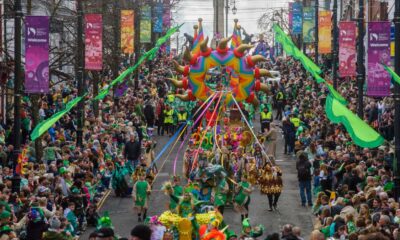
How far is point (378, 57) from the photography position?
90.1 ft

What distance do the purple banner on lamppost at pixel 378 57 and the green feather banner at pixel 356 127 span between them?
5.72m

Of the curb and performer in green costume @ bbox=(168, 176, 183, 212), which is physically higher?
performer in green costume @ bbox=(168, 176, 183, 212)

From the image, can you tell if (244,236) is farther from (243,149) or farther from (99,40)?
(99,40)

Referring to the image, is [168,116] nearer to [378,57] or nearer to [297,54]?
Result: [297,54]

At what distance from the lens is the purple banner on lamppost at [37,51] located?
25.5 meters

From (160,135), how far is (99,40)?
9274 millimetres

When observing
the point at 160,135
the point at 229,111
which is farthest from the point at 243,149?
the point at 160,135

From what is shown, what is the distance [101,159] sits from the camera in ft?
101

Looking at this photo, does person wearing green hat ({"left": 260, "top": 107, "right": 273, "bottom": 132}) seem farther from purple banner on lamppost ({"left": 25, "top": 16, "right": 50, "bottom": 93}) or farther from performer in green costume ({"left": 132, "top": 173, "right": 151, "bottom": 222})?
purple banner on lamppost ({"left": 25, "top": 16, "right": 50, "bottom": 93})

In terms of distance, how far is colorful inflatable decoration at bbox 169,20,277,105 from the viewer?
29516mm

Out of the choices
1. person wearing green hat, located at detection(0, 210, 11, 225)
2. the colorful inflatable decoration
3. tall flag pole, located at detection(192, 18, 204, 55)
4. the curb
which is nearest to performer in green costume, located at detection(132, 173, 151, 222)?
the curb

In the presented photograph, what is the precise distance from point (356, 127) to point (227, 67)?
9676 millimetres

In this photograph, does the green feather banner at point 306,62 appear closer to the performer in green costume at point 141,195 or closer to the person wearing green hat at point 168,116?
the performer in green costume at point 141,195

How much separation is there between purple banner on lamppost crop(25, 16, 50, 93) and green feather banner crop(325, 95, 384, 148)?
23.3 feet
